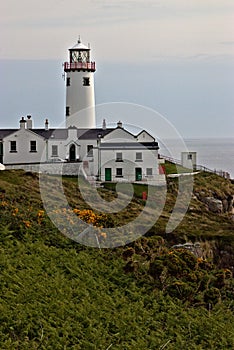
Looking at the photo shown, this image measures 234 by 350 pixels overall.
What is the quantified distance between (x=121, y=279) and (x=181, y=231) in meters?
14.6

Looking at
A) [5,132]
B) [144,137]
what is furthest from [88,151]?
[5,132]

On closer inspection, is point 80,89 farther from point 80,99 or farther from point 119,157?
point 119,157

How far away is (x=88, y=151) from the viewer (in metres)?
46.2

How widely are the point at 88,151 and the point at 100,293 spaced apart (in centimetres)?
3137

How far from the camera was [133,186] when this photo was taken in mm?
43594

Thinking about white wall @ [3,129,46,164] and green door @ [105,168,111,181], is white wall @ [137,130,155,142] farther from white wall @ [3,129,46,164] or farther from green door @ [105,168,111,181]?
white wall @ [3,129,46,164]

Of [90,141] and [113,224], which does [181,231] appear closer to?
[113,224]

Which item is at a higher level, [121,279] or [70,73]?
[70,73]

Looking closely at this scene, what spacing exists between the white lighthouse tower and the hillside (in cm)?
2806

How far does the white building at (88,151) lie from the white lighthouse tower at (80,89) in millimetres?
2095

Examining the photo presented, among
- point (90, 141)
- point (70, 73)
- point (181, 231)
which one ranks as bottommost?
point (181, 231)

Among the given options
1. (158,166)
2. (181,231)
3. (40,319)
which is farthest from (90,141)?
(40,319)

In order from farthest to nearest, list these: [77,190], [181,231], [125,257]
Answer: [77,190]
[181,231]
[125,257]

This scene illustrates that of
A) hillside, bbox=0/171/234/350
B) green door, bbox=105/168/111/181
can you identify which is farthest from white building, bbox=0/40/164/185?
hillside, bbox=0/171/234/350
